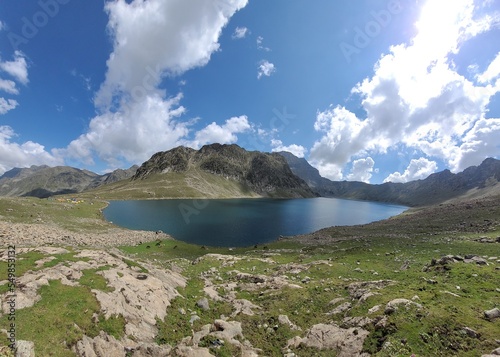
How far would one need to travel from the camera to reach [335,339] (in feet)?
50.8

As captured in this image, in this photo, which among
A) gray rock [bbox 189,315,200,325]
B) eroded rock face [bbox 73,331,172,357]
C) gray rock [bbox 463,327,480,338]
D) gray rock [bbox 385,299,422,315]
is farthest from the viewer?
gray rock [bbox 189,315,200,325]

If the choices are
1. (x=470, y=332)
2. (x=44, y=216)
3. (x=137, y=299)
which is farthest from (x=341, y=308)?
(x=44, y=216)

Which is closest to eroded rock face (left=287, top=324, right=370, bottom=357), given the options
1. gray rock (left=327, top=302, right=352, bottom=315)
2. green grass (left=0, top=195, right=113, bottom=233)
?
gray rock (left=327, top=302, right=352, bottom=315)

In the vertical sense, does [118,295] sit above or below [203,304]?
above

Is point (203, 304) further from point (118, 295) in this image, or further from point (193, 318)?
point (118, 295)

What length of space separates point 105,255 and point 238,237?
5574 centimetres

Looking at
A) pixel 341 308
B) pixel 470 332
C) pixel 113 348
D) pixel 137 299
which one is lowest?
pixel 341 308

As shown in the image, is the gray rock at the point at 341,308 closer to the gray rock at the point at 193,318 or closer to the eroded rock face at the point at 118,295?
the gray rock at the point at 193,318

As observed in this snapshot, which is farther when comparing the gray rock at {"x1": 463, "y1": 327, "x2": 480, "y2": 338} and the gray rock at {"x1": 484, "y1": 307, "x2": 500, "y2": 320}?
the gray rock at {"x1": 484, "y1": 307, "x2": 500, "y2": 320}

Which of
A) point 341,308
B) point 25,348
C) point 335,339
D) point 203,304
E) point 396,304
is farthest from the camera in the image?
point 203,304

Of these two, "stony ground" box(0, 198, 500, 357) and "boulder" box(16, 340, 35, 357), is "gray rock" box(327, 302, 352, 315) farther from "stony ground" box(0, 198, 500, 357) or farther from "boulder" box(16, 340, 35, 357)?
"boulder" box(16, 340, 35, 357)

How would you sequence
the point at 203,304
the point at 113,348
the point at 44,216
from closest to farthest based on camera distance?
the point at 113,348 → the point at 203,304 → the point at 44,216

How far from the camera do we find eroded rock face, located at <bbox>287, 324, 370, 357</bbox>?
14.3 meters

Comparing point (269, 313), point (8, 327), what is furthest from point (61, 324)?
point (269, 313)
